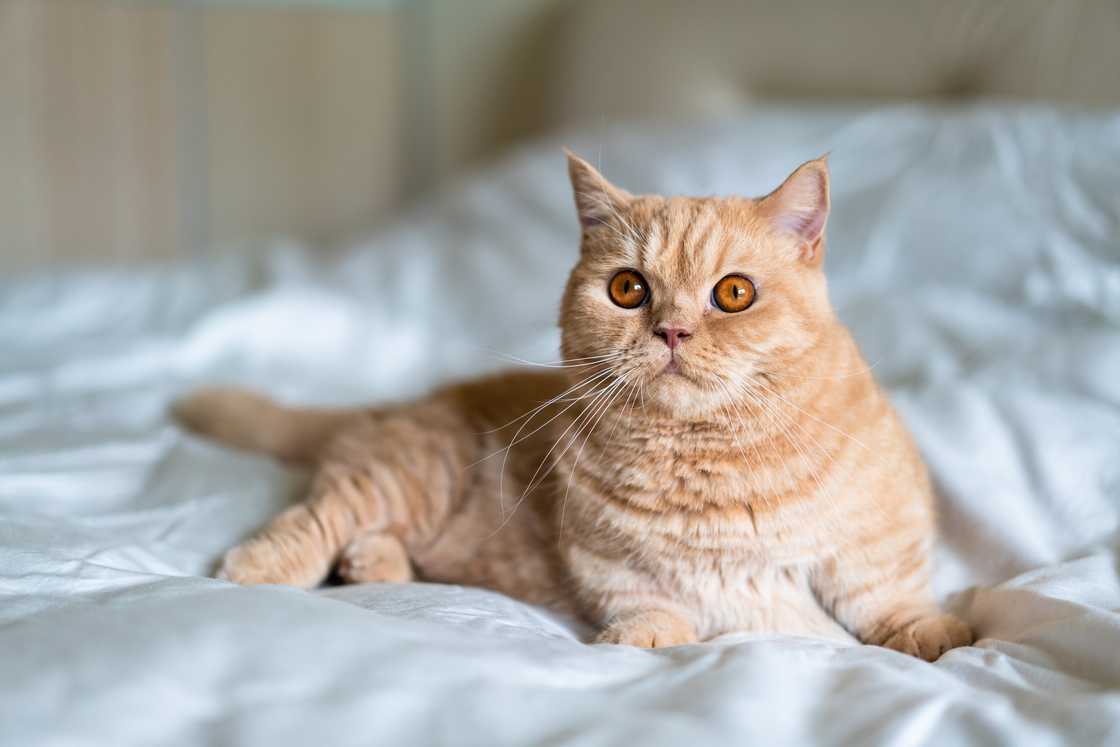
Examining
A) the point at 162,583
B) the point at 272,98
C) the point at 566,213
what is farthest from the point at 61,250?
the point at 162,583

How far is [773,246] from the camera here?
1256mm

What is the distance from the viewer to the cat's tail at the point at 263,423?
1.83 metres

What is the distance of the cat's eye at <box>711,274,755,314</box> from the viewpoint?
122 cm

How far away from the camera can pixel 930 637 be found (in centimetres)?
114

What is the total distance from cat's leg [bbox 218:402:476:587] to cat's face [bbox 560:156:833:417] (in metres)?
0.39

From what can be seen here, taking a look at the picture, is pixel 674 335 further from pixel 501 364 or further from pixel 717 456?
pixel 501 364

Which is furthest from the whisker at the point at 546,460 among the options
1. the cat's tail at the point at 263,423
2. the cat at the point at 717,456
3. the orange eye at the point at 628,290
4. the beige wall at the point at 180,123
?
the beige wall at the point at 180,123

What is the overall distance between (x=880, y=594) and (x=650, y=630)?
12.8 inches

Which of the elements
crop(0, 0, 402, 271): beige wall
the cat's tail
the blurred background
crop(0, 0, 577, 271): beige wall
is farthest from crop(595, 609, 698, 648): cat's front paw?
crop(0, 0, 402, 271): beige wall

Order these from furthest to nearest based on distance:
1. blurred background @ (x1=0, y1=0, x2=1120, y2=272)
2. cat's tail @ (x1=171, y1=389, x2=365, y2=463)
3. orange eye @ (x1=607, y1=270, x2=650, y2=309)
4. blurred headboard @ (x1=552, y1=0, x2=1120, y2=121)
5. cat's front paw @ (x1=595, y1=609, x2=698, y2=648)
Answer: blurred background @ (x1=0, y1=0, x2=1120, y2=272), blurred headboard @ (x1=552, y1=0, x2=1120, y2=121), cat's tail @ (x1=171, y1=389, x2=365, y2=463), orange eye @ (x1=607, y1=270, x2=650, y2=309), cat's front paw @ (x1=595, y1=609, x2=698, y2=648)

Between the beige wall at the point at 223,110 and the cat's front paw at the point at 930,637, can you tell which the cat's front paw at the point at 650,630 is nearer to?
the cat's front paw at the point at 930,637

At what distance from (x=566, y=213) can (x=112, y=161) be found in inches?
101

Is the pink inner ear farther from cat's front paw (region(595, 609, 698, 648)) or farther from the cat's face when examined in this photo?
cat's front paw (region(595, 609, 698, 648))

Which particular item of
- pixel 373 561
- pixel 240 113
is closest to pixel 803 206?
pixel 373 561
